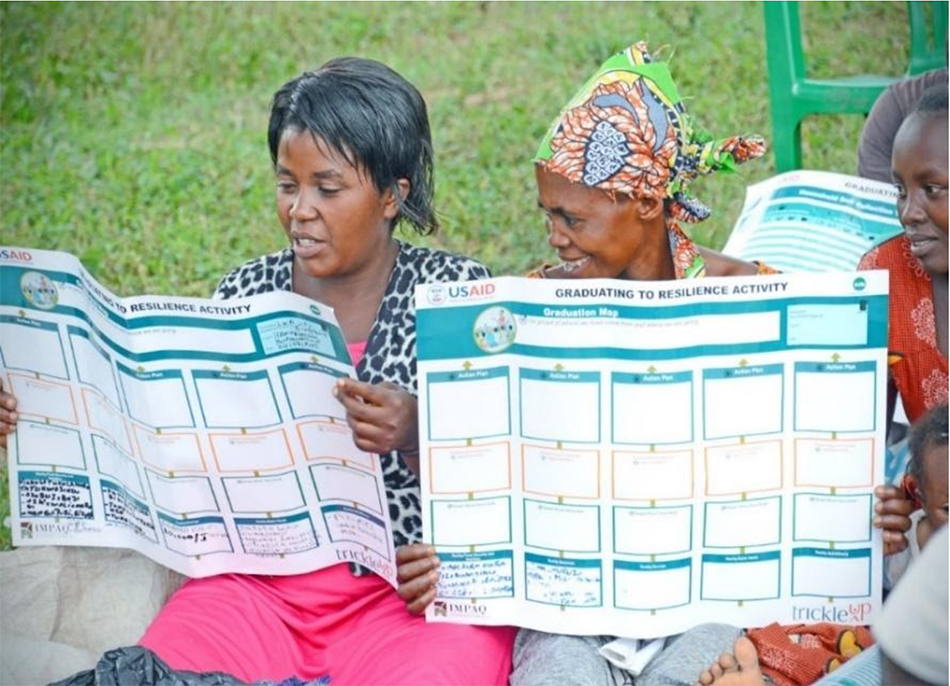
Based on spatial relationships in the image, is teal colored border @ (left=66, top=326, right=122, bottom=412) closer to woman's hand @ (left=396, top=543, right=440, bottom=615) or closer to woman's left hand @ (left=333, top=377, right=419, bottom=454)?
woman's left hand @ (left=333, top=377, right=419, bottom=454)

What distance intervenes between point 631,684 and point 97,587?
1.15m

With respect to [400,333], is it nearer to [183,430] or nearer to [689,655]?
[183,430]

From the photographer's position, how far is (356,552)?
303cm

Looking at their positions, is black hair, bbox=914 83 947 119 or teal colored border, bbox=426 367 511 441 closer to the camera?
teal colored border, bbox=426 367 511 441

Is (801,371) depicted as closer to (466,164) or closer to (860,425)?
(860,425)

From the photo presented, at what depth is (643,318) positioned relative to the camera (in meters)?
2.74

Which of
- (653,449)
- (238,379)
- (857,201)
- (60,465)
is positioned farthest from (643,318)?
(857,201)

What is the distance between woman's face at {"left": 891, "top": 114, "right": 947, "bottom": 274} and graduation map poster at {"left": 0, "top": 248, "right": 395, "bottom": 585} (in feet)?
3.86

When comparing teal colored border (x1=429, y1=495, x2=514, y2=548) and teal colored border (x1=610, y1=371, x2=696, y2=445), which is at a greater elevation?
teal colored border (x1=610, y1=371, x2=696, y2=445)

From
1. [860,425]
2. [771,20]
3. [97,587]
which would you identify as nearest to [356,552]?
[97,587]

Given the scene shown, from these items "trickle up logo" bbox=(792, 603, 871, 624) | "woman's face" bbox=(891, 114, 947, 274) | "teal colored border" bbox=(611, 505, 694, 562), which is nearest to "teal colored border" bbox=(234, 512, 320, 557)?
"teal colored border" bbox=(611, 505, 694, 562)

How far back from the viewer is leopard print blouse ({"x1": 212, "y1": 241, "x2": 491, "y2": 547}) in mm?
3068

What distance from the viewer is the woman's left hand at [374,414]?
9.10 ft

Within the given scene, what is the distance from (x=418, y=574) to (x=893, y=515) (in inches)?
34.9
